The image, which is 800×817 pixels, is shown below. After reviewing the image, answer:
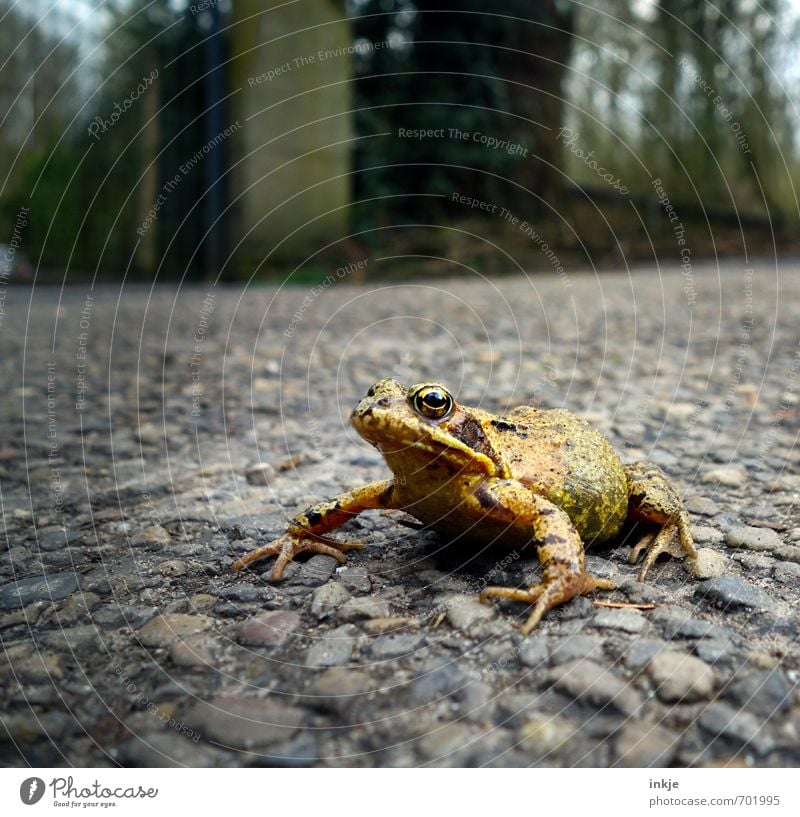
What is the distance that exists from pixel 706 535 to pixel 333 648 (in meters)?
2.11

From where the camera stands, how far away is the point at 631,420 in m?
6.29

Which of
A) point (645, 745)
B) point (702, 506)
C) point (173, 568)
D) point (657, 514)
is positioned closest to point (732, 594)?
point (657, 514)

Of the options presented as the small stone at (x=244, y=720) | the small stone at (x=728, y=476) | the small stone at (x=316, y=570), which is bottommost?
the small stone at (x=244, y=720)

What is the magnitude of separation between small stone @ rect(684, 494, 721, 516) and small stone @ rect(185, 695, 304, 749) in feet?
8.93

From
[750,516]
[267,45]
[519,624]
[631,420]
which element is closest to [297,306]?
[267,45]

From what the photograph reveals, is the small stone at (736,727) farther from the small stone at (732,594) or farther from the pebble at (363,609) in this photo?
the pebble at (363,609)

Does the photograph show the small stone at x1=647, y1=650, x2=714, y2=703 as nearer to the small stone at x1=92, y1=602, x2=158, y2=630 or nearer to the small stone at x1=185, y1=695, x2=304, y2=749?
the small stone at x1=185, y1=695, x2=304, y2=749

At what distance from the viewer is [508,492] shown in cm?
325

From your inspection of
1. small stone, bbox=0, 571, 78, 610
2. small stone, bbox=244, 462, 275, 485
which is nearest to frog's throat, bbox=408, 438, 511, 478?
small stone, bbox=0, 571, 78, 610

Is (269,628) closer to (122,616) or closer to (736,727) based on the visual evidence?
(122,616)

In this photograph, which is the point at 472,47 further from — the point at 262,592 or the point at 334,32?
the point at 262,592

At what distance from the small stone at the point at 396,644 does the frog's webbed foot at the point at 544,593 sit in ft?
1.13

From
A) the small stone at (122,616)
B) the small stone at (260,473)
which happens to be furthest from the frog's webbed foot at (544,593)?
the small stone at (260,473)

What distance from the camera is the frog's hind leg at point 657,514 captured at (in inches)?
139
